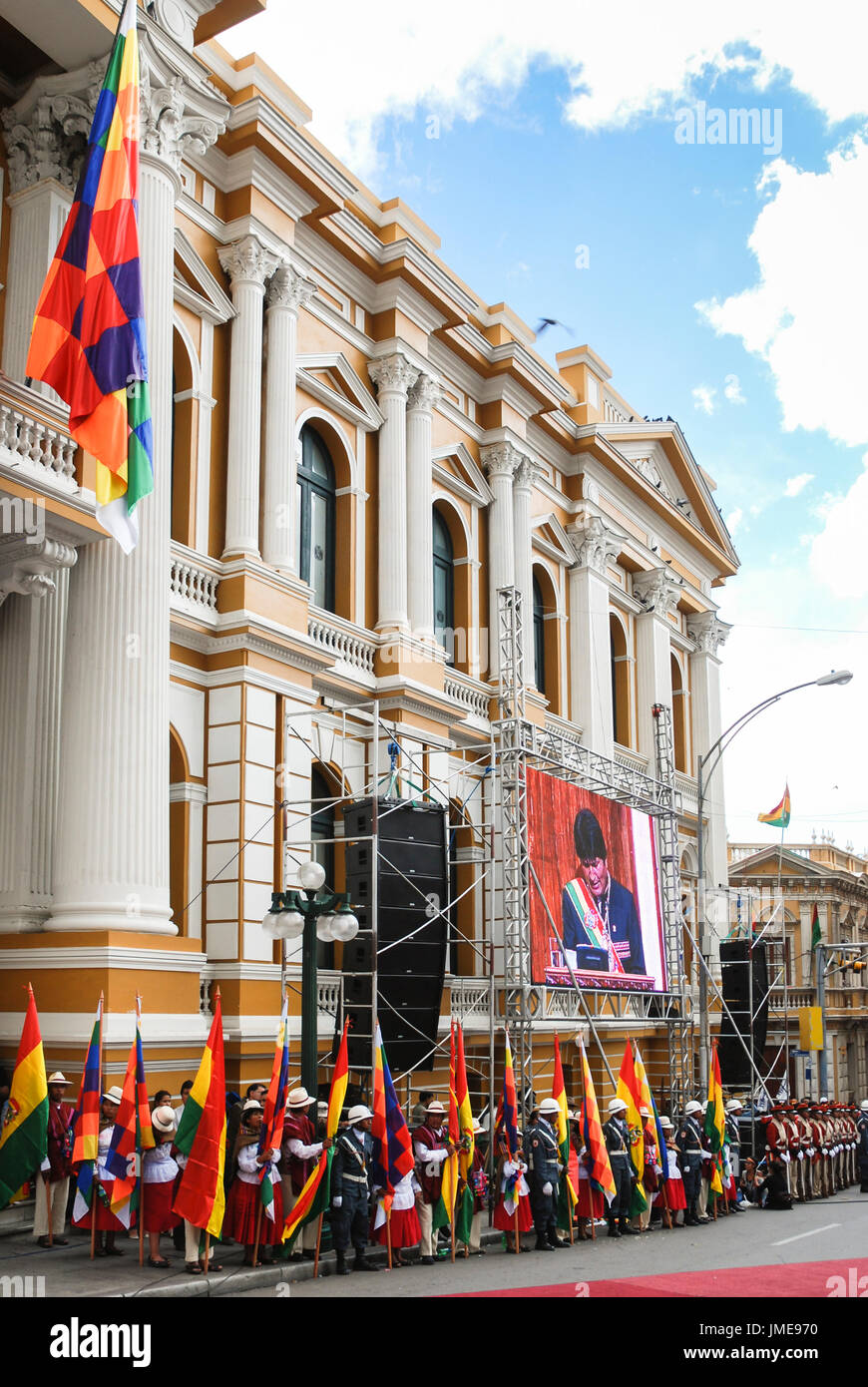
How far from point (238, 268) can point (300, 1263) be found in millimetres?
13233

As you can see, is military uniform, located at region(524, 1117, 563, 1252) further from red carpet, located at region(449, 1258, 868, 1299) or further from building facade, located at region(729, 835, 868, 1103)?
building facade, located at region(729, 835, 868, 1103)

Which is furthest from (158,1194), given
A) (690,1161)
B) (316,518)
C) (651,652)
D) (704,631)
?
(704,631)

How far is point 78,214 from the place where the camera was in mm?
13750

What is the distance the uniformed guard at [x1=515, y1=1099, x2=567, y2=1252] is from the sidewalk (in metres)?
2.32

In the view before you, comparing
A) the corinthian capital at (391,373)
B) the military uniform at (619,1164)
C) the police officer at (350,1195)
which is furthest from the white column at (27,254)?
the military uniform at (619,1164)

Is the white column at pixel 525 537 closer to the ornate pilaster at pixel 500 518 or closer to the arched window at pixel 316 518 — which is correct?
the ornate pilaster at pixel 500 518

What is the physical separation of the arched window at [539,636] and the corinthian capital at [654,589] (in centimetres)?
514

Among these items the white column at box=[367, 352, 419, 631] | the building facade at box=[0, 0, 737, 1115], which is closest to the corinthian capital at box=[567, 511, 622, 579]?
the building facade at box=[0, 0, 737, 1115]

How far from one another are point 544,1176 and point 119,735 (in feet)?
21.1

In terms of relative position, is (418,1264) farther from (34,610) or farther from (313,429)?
(313,429)

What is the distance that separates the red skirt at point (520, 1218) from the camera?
15.2 metres

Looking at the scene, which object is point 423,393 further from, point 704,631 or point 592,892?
point 704,631

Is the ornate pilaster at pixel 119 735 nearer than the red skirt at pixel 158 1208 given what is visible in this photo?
No

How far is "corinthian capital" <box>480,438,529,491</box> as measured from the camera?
88.2 feet
